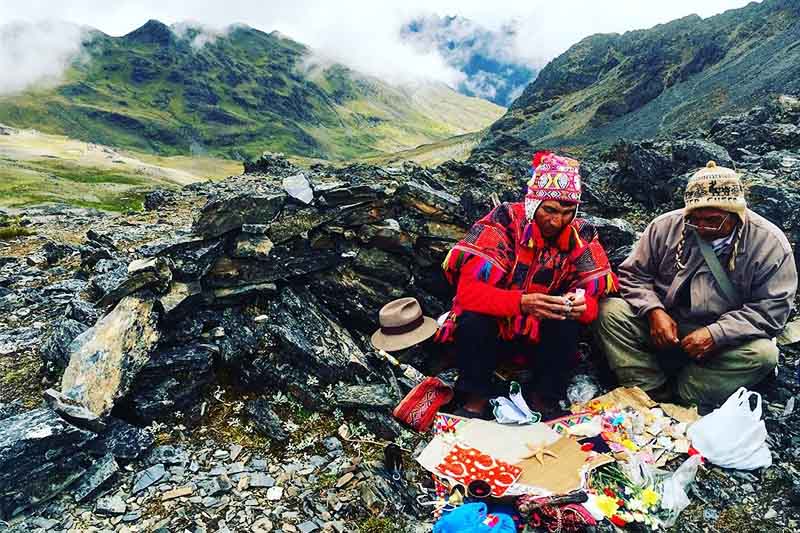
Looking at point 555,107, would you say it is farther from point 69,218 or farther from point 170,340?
point 170,340

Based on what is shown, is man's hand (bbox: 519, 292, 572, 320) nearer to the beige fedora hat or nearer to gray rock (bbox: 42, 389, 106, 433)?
the beige fedora hat

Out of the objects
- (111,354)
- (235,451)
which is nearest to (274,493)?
(235,451)

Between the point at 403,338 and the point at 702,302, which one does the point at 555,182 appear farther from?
the point at 403,338

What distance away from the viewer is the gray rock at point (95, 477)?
392 cm

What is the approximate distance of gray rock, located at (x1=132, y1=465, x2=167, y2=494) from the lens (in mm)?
4074

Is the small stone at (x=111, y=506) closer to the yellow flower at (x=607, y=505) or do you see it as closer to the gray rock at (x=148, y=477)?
the gray rock at (x=148, y=477)

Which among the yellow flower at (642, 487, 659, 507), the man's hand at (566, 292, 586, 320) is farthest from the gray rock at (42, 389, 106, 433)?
the yellow flower at (642, 487, 659, 507)

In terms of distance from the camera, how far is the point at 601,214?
1038 cm

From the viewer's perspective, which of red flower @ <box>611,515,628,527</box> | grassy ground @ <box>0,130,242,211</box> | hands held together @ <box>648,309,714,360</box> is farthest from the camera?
grassy ground @ <box>0,130,242,211</box>

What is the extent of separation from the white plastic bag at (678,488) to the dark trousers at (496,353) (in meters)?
1.33

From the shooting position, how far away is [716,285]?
479 cm

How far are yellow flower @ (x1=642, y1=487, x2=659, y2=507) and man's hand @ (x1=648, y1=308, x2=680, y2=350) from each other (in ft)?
4.63

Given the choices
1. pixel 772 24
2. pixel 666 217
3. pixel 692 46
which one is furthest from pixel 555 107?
pixel 666 217

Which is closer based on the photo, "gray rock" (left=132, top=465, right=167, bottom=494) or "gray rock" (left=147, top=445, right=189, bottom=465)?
"gray rock" (left=132, top=465, right=167, bottom=494)
